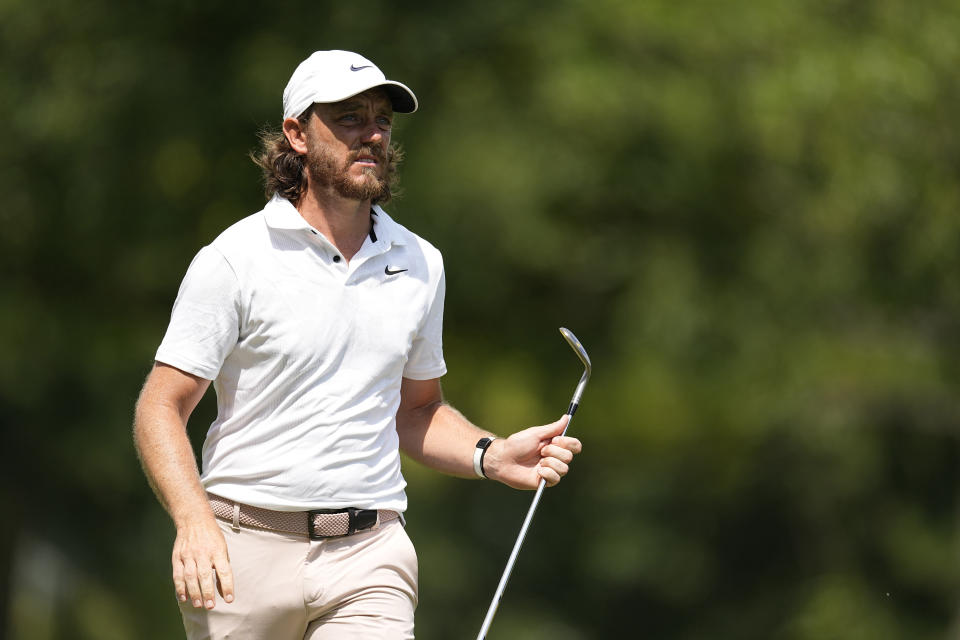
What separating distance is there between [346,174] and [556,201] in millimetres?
8465

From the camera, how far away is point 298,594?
421 cm

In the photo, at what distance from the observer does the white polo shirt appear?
416cm

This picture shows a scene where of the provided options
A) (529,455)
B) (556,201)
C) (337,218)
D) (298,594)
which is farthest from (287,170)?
(556,201)

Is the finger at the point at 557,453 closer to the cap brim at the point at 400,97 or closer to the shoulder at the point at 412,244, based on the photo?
the shoulder at the point at 412,244

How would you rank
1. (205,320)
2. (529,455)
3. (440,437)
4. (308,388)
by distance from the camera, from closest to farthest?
(205,320) → (308,388) → (529,455) → (440,437)

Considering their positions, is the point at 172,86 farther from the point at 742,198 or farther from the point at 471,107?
the point at 742,198

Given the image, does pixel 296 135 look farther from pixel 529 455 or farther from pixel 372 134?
pixel 529 455

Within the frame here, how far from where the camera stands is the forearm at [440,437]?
184 inches

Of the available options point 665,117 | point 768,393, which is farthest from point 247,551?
point 768,393

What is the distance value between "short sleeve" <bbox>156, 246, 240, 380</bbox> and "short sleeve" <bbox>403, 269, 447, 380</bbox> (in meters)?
0.58

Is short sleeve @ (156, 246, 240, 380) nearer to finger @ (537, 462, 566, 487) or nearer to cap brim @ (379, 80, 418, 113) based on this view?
cap brim @ (379, 80, 418, 113)

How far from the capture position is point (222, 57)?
12.7 m

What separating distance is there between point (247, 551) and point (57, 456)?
10.9 m

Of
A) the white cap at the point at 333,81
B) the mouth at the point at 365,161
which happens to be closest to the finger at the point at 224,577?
the mouth at the point at 365,161
